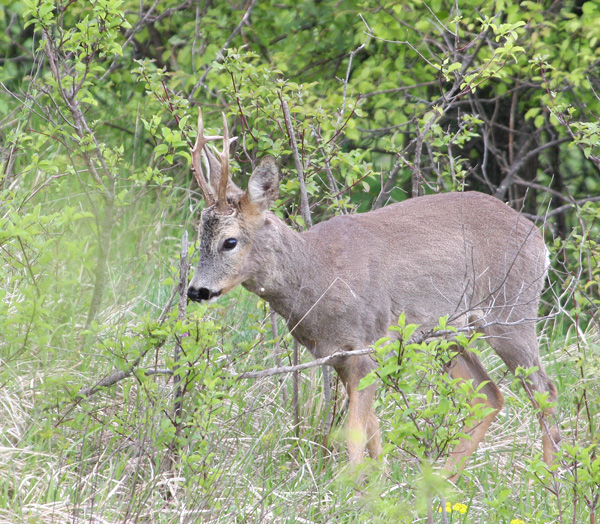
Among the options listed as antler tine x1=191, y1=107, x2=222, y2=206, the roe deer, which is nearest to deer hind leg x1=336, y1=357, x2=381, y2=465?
the roe deer

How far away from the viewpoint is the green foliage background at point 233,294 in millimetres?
3871

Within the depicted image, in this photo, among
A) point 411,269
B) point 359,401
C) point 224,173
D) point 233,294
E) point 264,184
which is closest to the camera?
point 224,173

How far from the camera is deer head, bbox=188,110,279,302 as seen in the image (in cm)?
450

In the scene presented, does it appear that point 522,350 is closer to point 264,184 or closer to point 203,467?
point 264,184

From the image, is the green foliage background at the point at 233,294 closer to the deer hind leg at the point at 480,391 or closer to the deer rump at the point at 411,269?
the deer hind leg at the point at 480,391

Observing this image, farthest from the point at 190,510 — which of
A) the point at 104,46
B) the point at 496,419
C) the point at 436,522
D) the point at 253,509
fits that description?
the point at 496,419

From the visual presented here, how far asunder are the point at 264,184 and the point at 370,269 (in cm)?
88

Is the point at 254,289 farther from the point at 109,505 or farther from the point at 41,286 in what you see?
the point at 109,505

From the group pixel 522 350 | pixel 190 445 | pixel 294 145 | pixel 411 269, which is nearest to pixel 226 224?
pixel 294 145

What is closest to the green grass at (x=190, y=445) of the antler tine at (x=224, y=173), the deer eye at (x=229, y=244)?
the deer eye at (x=229, y=244)

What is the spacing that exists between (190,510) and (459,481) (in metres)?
2.01

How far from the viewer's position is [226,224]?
15.2ft

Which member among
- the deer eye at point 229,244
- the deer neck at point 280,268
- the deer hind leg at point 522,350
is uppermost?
the deer eye at point 229,244

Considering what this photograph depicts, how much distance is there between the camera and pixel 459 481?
511 cm
